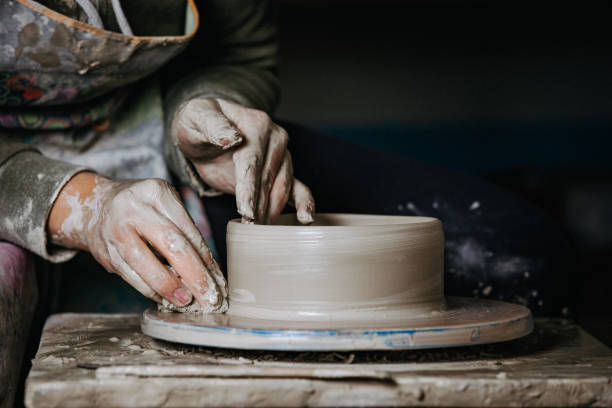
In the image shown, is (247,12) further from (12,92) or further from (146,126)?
(12,92)

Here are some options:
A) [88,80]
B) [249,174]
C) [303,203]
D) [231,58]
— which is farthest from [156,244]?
[231,58]

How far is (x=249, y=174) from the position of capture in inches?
43.1

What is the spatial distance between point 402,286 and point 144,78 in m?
0.82

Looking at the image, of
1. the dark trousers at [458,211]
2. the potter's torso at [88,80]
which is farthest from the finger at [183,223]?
the dark trousers at [458,211]

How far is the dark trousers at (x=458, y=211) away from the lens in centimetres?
145

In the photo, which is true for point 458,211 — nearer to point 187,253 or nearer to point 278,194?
point 278,194

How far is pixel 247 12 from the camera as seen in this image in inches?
64.1

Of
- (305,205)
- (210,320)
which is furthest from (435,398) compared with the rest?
(305,205)

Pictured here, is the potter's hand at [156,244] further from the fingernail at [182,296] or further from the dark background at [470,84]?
the dark background at [470,84]

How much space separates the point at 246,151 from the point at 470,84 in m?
3.02

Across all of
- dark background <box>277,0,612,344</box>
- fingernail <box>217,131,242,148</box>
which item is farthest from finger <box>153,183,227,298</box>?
dark background <box>277,0,612,344</box>

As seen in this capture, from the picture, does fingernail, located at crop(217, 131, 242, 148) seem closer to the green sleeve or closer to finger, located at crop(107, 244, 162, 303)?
finger, located at crop(107, 244, 162, 303)

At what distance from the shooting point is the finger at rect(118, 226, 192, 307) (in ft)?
3.29

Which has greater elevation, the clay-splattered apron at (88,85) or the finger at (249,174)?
the clay-splattered apron at (88,85)
